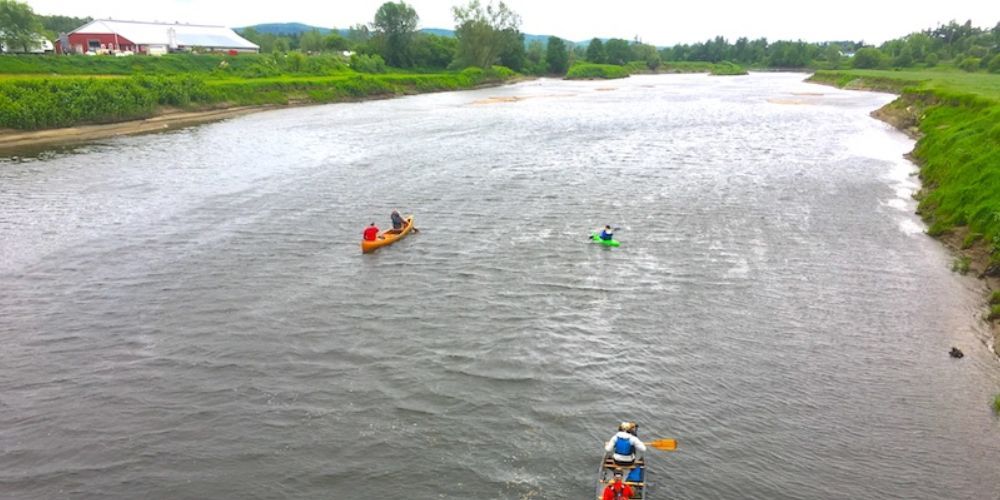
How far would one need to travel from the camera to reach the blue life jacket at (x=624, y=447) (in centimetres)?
1402

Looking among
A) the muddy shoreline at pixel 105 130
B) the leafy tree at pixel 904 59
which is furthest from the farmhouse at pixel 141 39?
the leafy tree at pixel 904 59

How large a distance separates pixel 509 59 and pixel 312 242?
161m

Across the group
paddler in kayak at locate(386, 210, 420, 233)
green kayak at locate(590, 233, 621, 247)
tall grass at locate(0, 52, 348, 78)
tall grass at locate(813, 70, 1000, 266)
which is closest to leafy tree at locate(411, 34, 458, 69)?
tall grass at locate(0, 52, 348, 78)

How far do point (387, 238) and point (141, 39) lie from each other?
12564 cm

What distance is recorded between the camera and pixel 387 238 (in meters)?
30.2

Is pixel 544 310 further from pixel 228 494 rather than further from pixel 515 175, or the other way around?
pixel 515 175

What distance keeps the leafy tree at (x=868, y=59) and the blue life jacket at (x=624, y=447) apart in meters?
205

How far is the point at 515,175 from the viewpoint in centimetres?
4556

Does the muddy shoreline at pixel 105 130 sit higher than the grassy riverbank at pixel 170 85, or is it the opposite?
the grassy riverbank at pixel 170 85

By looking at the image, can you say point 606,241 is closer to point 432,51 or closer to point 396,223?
point 396,223

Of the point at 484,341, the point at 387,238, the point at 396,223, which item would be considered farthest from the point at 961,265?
the point at 396,223

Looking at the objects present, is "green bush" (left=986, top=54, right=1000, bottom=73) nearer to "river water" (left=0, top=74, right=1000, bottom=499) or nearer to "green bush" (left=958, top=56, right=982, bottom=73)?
"green bush" (left=958, top=56, right=982, bottom=73)

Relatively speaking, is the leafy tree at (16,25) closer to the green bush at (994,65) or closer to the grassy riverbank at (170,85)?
the grassy riverbank at (170,85)

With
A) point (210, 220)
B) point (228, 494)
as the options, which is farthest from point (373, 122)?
point (228, 494)
